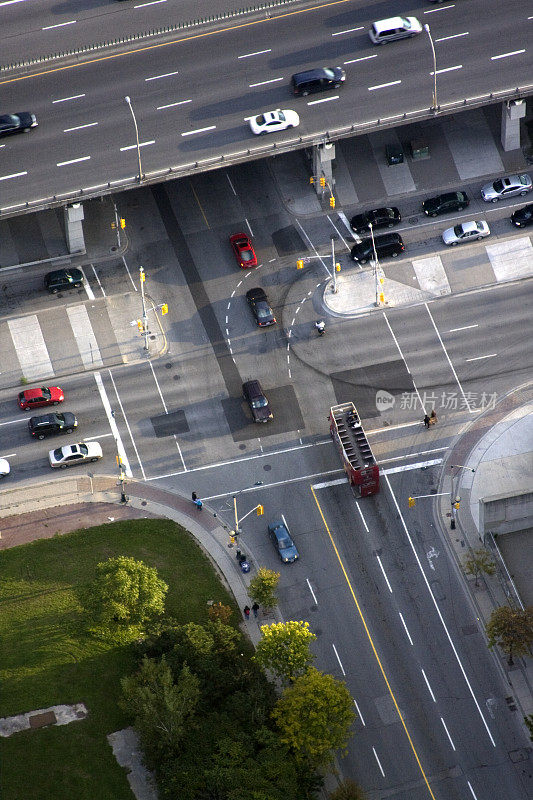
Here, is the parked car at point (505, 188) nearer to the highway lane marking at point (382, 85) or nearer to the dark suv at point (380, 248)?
the dark suv at point (380, 248)

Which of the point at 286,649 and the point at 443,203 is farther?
the point at 443,203

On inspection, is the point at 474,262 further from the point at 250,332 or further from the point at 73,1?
the point at 73,1

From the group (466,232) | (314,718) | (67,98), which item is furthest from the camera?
(466,232)

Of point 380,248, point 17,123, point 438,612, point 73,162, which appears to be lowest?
point 438,612

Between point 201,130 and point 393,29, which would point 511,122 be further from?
point 201,130

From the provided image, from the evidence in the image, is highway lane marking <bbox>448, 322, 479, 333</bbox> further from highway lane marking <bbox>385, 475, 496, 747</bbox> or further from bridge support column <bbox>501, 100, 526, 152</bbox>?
bridge support column <bbox>501, 100, 526, 152</bbox>

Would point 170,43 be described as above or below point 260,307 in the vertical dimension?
above

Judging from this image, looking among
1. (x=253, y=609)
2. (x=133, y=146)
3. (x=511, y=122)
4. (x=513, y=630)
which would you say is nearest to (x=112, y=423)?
(x=253, y=609)

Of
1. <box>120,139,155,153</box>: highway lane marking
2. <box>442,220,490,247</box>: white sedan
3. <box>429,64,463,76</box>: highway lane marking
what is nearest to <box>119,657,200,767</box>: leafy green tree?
<box>120,139,155,153</box>: highway lane marking
